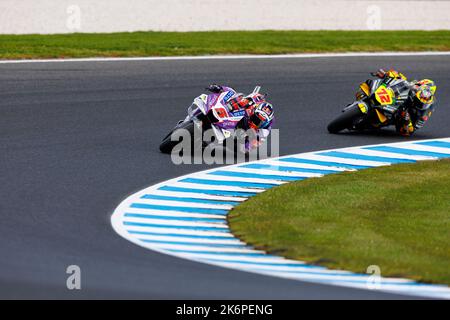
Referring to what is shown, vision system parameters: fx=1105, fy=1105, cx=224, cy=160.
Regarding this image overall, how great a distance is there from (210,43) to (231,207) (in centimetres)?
1208

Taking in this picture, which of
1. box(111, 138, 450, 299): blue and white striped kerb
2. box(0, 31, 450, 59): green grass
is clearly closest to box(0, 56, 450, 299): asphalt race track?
box(111, 138, 450, 299): blue and white striped kerb

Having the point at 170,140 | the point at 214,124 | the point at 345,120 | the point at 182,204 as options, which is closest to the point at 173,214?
the point at 182,204

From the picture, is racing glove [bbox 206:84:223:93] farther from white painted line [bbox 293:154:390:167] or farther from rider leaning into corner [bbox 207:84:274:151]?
white painted line [bbox 293:154:390:167]

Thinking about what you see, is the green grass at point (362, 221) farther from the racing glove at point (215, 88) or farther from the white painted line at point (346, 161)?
the racing glove at point (215, 88)

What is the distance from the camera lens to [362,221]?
1275cm

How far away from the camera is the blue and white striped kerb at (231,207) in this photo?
414 inches

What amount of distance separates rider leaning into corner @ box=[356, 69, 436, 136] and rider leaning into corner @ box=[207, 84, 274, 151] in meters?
2.50

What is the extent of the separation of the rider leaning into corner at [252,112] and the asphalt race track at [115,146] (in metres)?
0.89

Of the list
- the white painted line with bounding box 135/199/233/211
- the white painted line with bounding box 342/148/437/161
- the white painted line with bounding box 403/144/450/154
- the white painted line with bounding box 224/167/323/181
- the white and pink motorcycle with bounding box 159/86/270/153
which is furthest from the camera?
the white painted line with bounding box 403/144/450/154

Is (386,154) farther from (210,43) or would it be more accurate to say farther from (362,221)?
(210,43)

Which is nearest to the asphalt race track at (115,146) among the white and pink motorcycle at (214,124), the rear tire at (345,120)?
the rear tire at (345,120)

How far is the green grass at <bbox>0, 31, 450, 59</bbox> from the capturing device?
940 inches
